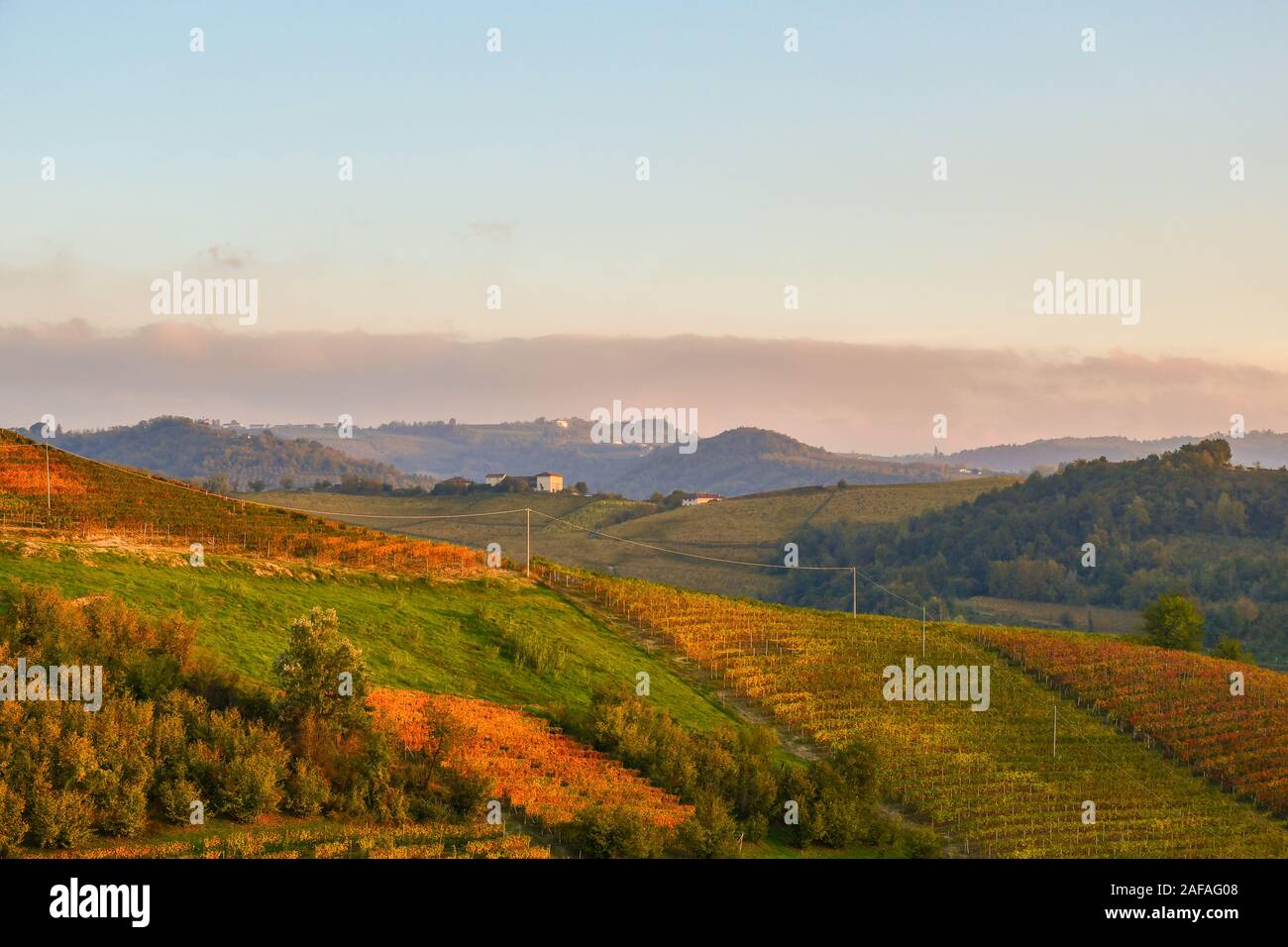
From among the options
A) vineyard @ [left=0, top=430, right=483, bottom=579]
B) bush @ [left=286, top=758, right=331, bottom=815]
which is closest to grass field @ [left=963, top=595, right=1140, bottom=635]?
vineyard @ [left=0, top=430, right=483, bottom=579]

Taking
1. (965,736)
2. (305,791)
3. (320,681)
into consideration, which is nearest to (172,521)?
(320,681)

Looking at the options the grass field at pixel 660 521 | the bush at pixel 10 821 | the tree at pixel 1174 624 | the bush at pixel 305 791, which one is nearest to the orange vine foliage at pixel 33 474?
the bush at pixel 305 791

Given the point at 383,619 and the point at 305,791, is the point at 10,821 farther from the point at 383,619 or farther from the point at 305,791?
the point at 383,619

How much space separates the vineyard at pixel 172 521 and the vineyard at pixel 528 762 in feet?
58.9

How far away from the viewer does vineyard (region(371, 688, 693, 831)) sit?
25.8 m

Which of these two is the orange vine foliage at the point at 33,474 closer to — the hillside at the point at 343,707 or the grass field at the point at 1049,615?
the hillside at the point at 343,707

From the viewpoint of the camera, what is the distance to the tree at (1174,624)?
232 ft

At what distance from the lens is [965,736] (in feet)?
140

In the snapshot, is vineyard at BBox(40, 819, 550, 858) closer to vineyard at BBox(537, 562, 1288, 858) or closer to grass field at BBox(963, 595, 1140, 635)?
vineyard at BBox(537, 562, 1288, 858)

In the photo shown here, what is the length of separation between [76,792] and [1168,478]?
159m

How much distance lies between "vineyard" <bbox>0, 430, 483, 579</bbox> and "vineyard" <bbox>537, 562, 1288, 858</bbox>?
7.45 m

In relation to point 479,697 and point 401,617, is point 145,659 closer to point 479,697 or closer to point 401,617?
point 479,697
